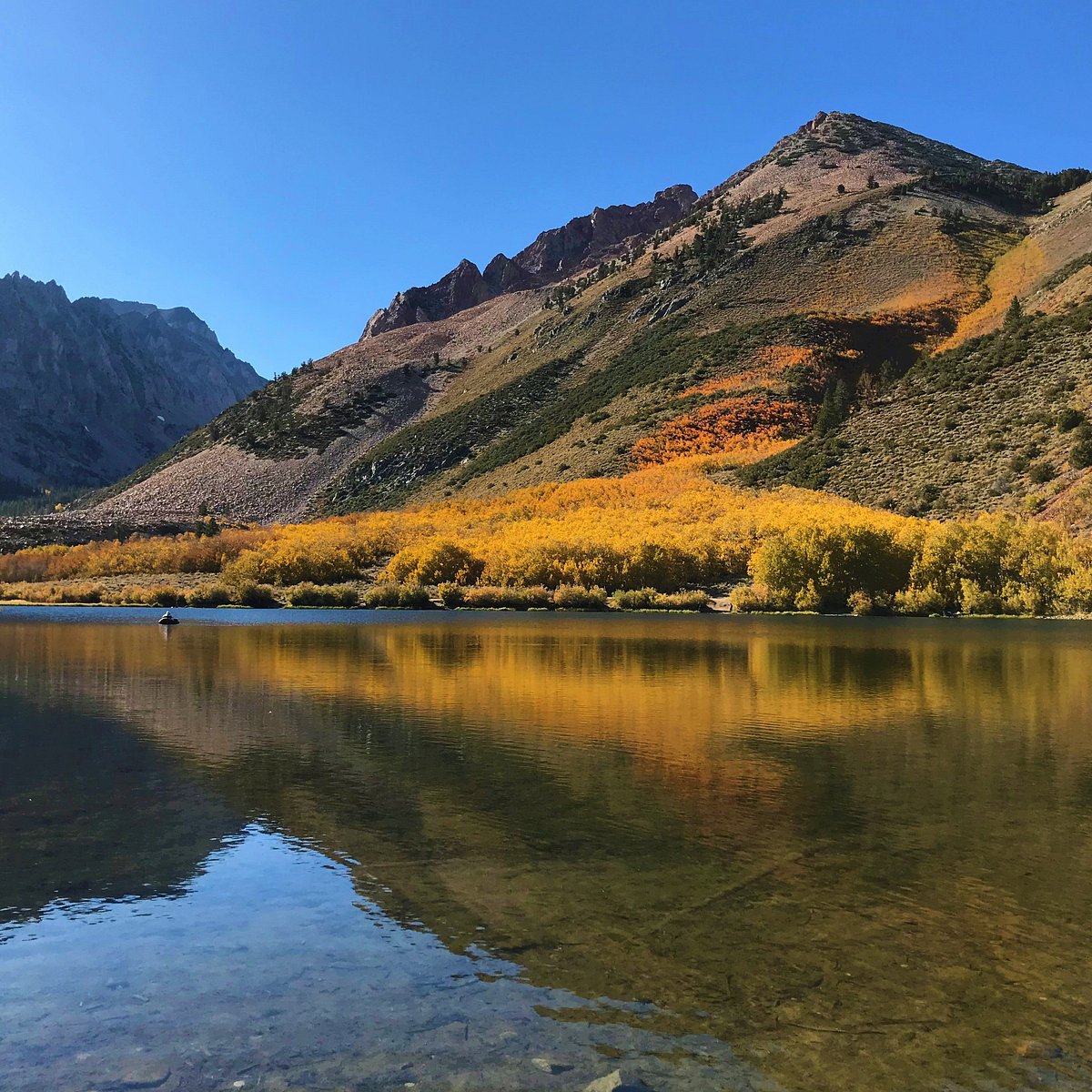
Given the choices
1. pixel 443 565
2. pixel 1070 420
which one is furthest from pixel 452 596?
pixel 1070 420

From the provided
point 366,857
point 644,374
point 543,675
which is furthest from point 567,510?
point 366,857

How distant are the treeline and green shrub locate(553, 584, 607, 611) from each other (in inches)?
14.8

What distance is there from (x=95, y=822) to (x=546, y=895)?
6058mm

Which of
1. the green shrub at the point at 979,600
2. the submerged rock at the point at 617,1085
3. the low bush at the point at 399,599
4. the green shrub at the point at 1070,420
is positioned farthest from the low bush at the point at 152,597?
the submerged rock at the point at 617,1085

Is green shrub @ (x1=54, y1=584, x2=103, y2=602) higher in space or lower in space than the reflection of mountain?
higher

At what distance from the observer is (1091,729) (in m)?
17.2

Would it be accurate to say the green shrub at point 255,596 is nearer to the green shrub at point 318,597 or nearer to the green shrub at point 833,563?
the green shrub at point 318,597

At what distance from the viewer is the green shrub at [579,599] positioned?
57.1m

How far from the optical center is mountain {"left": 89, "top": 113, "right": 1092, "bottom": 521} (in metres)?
69.1

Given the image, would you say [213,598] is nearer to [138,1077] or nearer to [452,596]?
[452,596]

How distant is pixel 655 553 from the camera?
58156mm

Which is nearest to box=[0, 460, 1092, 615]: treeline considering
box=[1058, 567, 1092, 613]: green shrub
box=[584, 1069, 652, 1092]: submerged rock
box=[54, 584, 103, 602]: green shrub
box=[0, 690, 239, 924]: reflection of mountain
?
box=[1058, 567, 1092, 613]: green shrub

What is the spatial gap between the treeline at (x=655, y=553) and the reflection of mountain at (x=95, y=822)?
4187cm

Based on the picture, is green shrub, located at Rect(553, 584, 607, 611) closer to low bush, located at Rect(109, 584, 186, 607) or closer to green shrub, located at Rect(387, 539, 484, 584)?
green shrub, located at Rect(387, 539, 484, 584)
